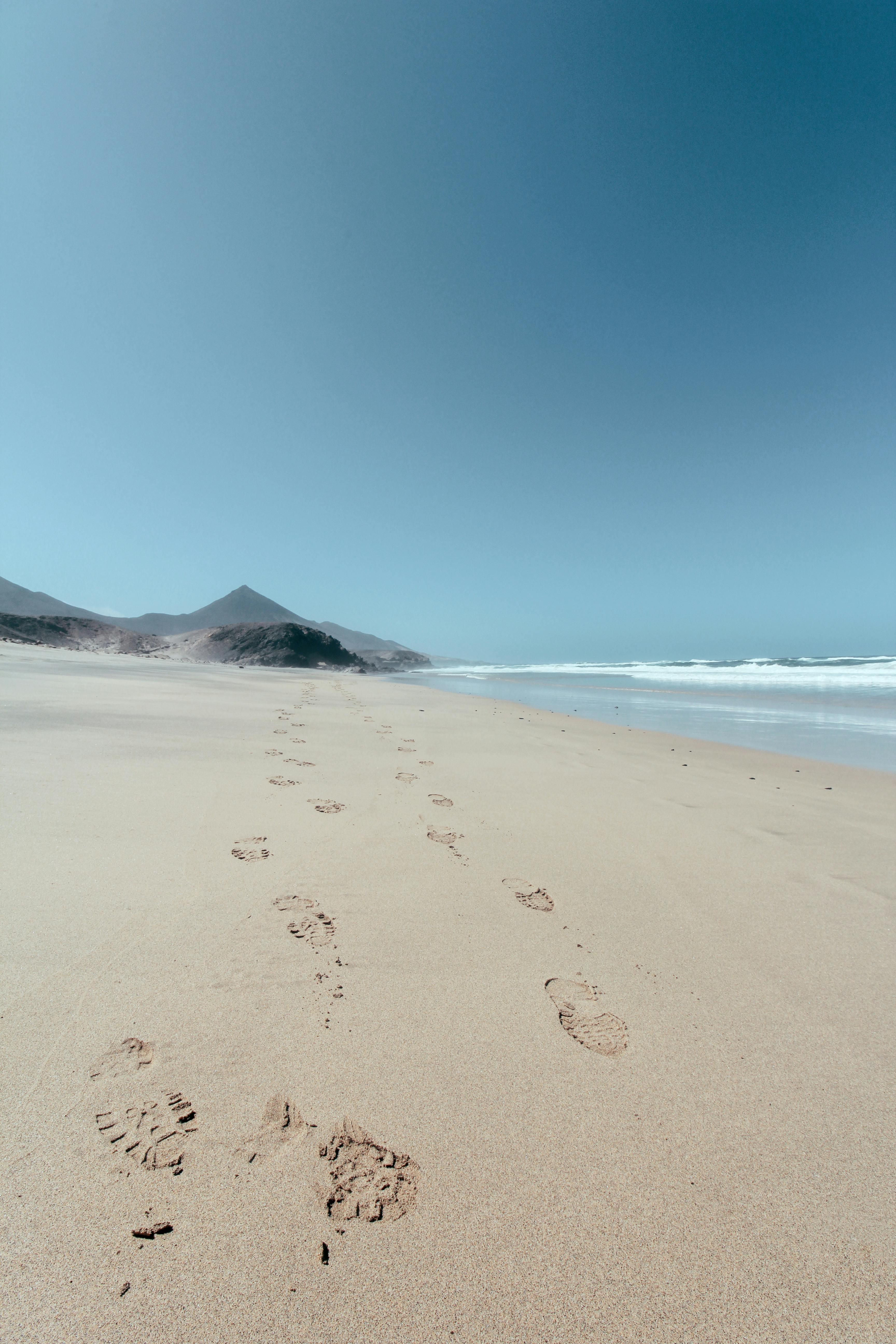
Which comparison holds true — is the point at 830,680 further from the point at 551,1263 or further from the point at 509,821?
the point at 551,1263

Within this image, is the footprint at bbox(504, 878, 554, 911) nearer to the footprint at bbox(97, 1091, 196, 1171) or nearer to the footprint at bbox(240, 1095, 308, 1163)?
the footprint at bbox(240, 1095, 308, 1163)

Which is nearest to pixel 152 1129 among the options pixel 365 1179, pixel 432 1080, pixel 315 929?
pixel 365 1179

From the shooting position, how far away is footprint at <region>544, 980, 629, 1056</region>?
6.60 feet

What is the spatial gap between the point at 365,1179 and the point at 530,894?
6.16 ft

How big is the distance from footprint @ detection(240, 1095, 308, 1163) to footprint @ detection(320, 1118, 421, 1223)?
0.10 metres

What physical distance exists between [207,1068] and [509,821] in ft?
9.90

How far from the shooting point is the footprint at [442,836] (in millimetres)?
3889

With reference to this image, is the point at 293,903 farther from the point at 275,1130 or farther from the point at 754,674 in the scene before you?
the point at 754,674

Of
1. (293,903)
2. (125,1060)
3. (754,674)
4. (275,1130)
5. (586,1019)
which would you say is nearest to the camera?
(275,1130)

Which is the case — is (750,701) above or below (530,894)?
above

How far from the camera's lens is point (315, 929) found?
2.61m

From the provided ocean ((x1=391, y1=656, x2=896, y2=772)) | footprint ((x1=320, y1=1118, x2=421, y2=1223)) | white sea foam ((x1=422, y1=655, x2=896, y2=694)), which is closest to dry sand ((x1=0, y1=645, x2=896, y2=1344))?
footprint ((x1=320, y1=1118, x2=421, y2=1223))

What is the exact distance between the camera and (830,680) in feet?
95.8

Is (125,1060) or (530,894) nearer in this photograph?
(125,1060)
